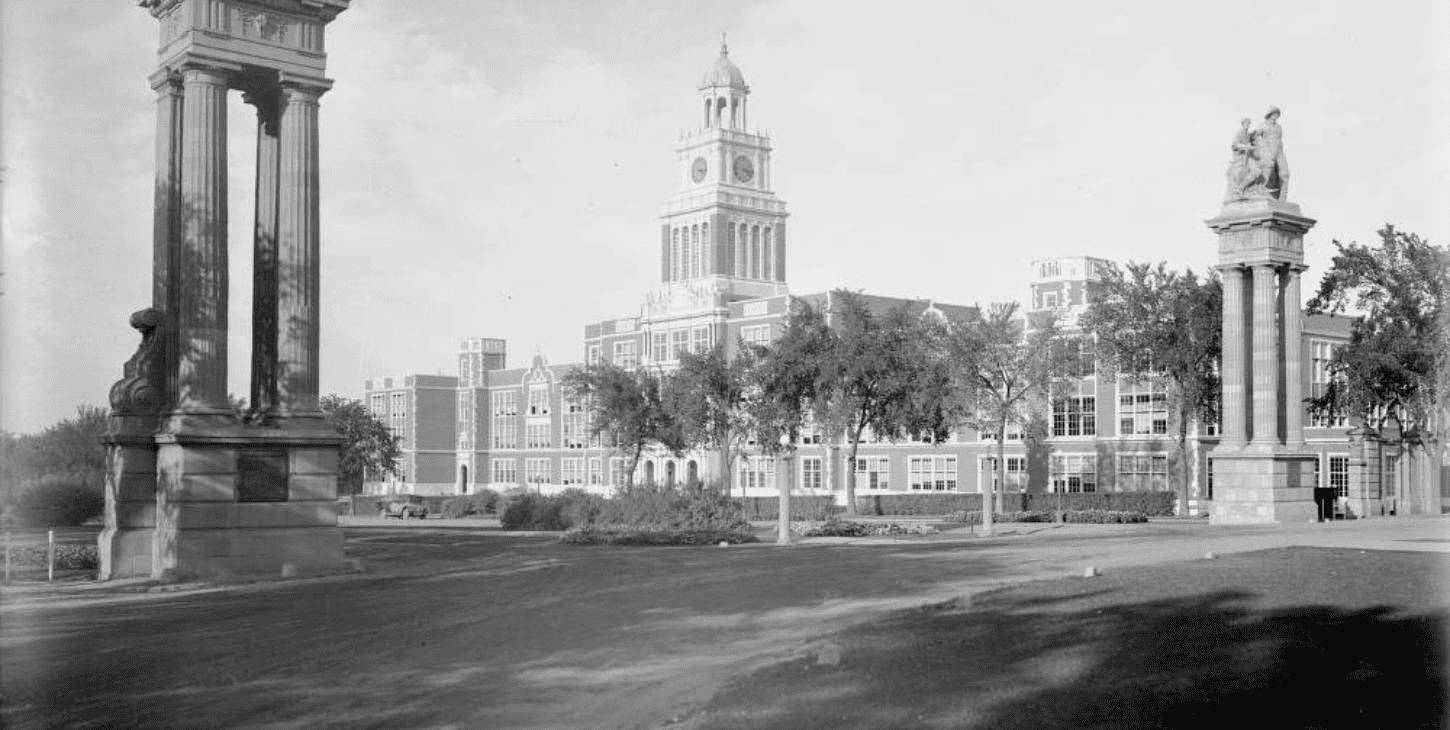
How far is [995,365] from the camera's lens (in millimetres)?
61812

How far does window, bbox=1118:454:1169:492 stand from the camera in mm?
72125

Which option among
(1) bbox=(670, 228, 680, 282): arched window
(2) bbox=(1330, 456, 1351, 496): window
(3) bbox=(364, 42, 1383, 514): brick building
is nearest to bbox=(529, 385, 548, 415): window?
(3) bbox=(364, 42, 1383, 514): brick building

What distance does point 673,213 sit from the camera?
132m

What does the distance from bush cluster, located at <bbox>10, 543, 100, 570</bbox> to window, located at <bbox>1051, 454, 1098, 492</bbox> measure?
54.3 metres

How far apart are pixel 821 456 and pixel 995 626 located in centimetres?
7768

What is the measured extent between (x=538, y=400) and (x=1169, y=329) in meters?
79.6

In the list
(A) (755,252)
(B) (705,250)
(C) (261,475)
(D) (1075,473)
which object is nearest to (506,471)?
(B) (705,250)

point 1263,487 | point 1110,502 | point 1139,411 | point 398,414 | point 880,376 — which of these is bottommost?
point 1110,502

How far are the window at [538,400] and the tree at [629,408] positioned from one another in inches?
2198

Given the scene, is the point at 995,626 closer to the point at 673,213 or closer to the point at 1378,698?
the point at 1378,698

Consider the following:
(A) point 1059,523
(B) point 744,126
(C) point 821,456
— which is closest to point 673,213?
(B) point 744,126

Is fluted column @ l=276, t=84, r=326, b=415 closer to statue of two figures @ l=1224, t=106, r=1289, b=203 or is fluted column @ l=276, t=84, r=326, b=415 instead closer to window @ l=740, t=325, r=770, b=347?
statue of two figures @ l=1224, t=106, r=1289, b=203

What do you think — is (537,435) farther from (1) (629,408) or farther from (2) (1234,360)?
(2) (1234,360)

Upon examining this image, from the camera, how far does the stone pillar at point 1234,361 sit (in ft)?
146
